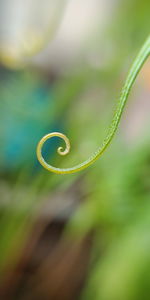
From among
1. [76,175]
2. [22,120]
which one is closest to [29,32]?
[22,120]

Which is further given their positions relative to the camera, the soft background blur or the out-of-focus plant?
the out-of-focus plant

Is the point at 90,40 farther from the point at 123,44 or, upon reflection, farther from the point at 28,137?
the point at 28,137

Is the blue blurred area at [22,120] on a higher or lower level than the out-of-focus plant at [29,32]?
lower

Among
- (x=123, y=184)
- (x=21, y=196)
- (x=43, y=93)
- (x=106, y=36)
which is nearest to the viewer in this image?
(x=123, y=184)

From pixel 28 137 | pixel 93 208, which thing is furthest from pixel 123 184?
pixel 28 137

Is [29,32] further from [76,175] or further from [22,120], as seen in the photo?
[76,175]

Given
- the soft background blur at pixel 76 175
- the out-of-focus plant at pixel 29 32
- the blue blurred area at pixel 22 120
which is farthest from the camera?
the out-of-focus plant at pixel 29 32

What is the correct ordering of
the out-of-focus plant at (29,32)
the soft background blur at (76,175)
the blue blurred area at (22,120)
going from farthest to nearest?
the out-of-focus plant at (29,32)
the blue blurred area at (22,120)
the soft background blur at (76,175)
